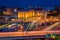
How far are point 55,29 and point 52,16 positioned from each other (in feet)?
0.65

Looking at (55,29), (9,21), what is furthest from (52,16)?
(9,21)

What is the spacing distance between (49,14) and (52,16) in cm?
5

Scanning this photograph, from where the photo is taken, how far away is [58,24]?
2.37 metres

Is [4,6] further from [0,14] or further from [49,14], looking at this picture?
[49,14]

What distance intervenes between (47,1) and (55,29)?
0.43 metres

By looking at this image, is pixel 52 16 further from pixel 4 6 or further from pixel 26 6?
pixel 4 6

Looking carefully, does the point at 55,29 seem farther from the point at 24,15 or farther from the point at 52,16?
the point at 24,15

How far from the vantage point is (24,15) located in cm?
237

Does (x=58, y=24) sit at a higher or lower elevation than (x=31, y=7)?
lower

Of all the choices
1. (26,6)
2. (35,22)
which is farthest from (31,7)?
(35,22)

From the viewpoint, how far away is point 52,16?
2391 mm

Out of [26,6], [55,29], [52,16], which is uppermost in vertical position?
[26,6]

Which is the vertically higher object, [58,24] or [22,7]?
[22,7]

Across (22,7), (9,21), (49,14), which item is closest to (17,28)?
(9,21)
